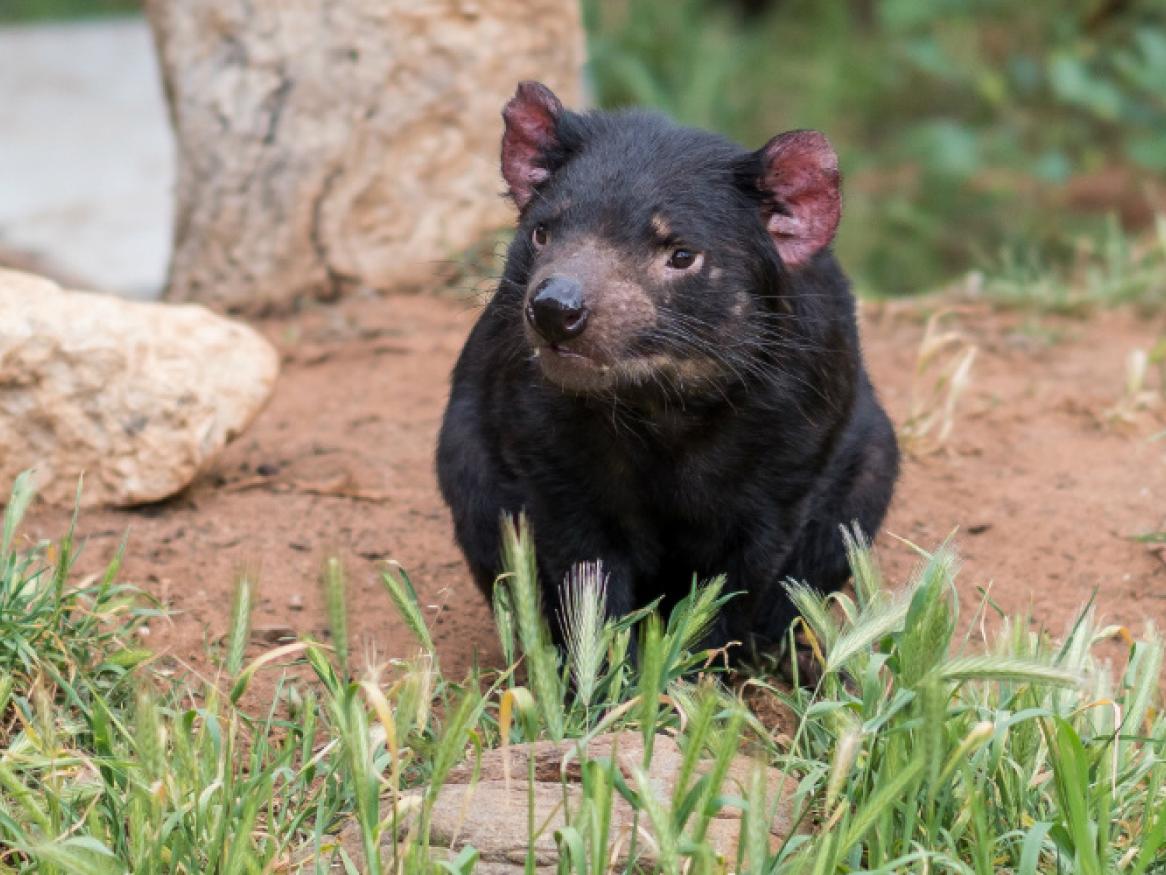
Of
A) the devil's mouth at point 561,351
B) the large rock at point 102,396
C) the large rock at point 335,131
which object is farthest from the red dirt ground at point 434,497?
the devil's mouth at point 561,351

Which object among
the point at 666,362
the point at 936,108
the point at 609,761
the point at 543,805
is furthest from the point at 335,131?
the point at 936,108

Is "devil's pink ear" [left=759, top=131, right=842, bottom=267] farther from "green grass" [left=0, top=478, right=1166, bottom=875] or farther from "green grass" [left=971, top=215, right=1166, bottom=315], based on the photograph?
"green grass" [left=971, top=215, right=1166, bottom=315]

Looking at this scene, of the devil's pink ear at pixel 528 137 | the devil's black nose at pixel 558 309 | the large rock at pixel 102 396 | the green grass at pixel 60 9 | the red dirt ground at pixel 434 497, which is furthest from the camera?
the green grass at pixel 60 9

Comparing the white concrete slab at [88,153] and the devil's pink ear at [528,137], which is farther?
the white concrete slab at [88,153]

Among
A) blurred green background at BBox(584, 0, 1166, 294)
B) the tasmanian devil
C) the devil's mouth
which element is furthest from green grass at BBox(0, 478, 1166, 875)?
blurred green background at BBox(584, 0, 1166, 294)

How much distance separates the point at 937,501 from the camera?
187 inches

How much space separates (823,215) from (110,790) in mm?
1794

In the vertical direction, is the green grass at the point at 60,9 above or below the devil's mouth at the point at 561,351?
above

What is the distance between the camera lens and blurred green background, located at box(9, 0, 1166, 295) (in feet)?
27.1

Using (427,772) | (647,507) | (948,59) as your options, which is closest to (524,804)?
(427,772)

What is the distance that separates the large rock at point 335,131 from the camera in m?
6.05

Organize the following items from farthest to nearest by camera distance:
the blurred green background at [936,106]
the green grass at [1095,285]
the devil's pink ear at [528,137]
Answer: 1. the blurred green background at [936,106]
2. the green grass at [1095,285]
3. the devil's pink ear at [528,137]

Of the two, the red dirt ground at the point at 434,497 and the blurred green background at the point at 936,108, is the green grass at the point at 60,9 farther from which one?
the red dirt ground at the point at 434,497

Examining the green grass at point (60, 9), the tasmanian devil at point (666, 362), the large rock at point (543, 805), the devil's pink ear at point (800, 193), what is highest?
the green grass at point (60, 9)
